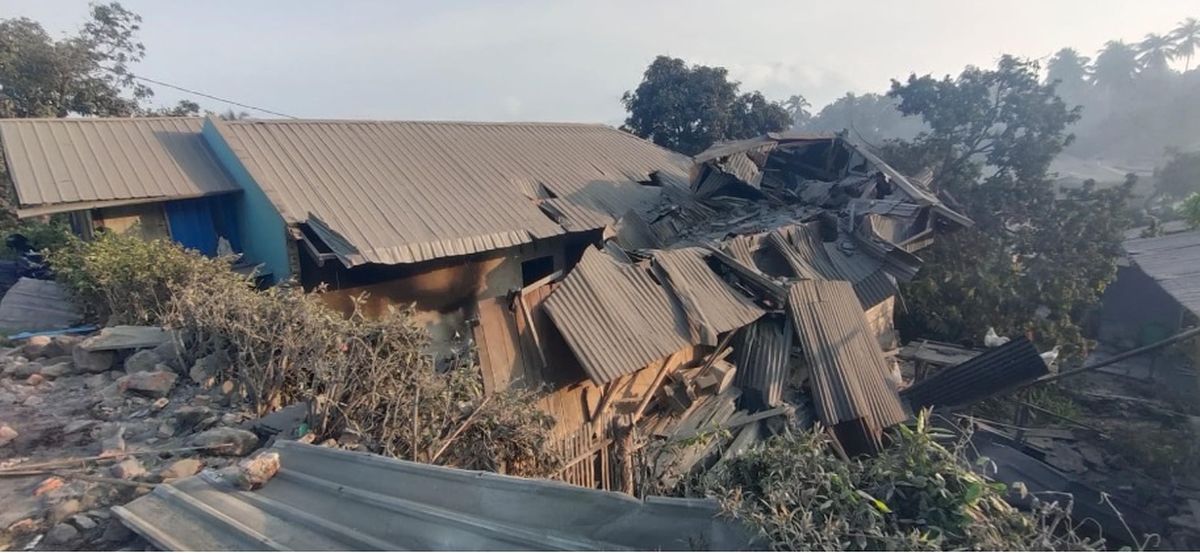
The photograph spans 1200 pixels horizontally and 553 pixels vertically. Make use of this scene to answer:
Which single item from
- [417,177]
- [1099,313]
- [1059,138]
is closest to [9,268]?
[417,177]

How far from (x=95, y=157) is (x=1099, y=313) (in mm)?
21024

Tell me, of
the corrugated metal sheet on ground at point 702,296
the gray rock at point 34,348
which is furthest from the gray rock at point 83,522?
the corrugated metal sheet on ground at point 702,296

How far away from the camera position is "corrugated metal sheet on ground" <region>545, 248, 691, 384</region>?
221 inches

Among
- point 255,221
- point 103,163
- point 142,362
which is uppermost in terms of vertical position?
point 103,163

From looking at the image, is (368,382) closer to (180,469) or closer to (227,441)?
(227,441)

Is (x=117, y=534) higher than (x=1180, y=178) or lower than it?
lower

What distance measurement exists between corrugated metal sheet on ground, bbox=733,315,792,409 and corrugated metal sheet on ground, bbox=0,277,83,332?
7.77m

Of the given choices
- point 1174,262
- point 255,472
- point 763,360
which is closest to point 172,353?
point 255,472

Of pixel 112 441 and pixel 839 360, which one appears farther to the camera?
pixel 839 360

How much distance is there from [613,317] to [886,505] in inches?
145

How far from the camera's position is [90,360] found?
5.25 m

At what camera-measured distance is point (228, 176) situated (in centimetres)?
899

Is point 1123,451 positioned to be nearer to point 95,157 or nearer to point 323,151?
point 323,151

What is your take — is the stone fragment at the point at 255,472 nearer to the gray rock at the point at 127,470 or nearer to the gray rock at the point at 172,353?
the gray rock at the point at 127,470
